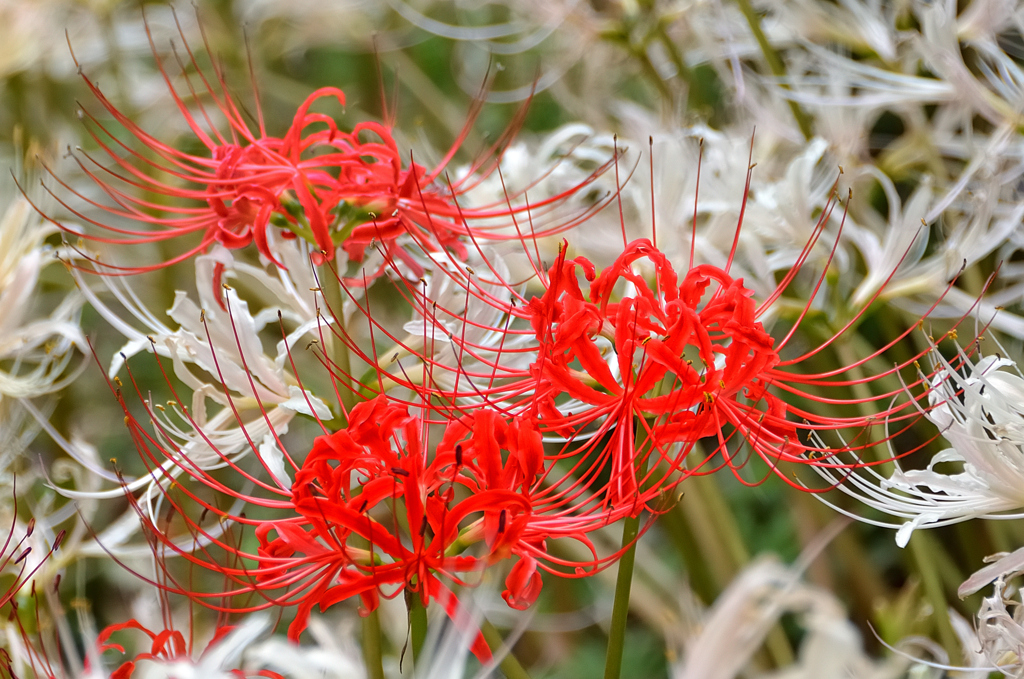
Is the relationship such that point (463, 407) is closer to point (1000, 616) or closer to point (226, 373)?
point (226, 373)

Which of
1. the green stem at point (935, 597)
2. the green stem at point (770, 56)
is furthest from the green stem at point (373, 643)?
the green stem at point (770, 56)

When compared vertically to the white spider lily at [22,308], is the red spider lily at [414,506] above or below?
below

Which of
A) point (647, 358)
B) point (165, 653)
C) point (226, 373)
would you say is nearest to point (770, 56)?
point (647, 358)

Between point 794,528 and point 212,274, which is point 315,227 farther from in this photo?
point 794,528

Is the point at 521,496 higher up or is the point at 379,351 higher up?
the point at 379,351

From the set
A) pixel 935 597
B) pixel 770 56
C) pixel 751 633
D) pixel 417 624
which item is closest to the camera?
pixel 751 633

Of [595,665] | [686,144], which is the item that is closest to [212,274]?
[686,144]

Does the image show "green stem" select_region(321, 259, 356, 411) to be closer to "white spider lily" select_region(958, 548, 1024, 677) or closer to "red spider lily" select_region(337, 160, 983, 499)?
"red spider lily" select_region(337, 160, 983, 499)

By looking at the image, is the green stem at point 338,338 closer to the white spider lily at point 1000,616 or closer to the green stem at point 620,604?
the green stem at point 620,604
